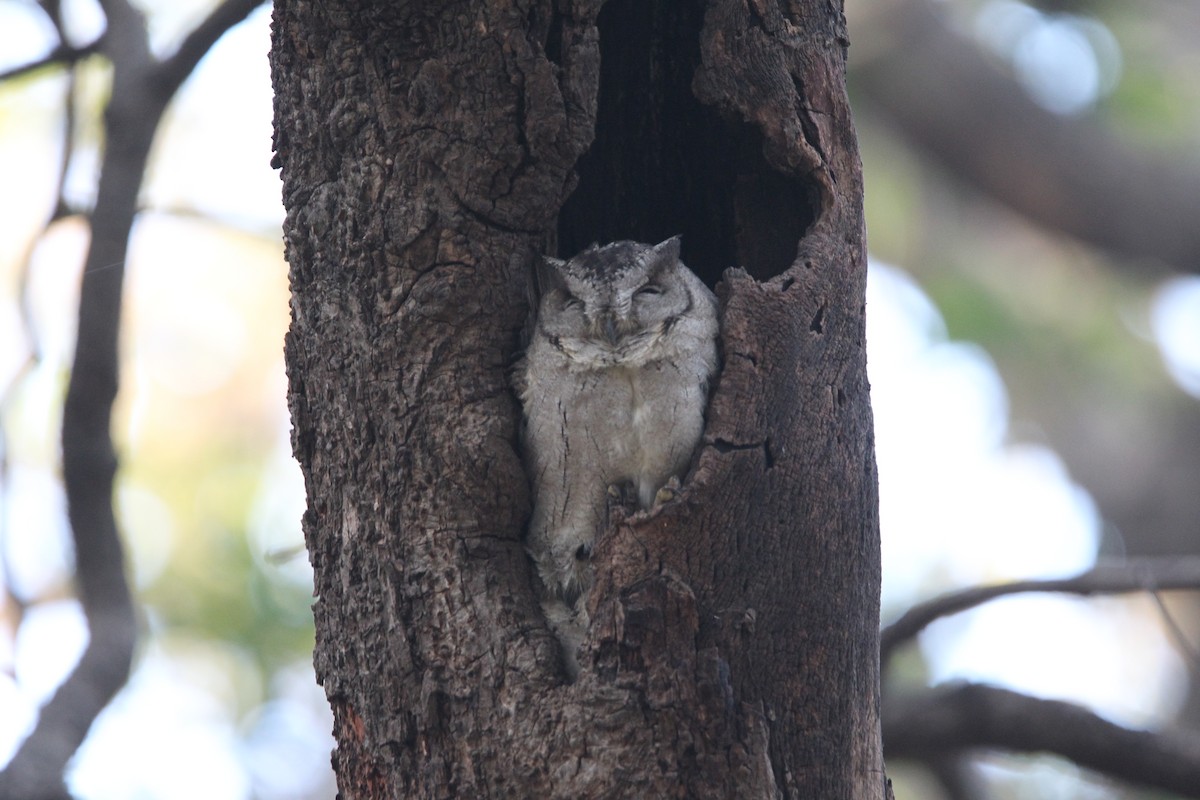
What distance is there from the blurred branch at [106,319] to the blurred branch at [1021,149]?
22.0 feet

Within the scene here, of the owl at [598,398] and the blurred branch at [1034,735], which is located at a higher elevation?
the owl at [598,398]

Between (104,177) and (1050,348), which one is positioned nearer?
(104,177)

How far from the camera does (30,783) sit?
3264 millimetres

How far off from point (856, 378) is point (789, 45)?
82cm

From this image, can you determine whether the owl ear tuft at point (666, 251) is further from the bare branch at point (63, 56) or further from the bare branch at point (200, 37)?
the bare branch at point (63, 56)

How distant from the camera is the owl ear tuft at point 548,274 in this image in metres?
3.12

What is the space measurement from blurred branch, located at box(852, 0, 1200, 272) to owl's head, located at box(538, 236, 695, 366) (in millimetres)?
5913

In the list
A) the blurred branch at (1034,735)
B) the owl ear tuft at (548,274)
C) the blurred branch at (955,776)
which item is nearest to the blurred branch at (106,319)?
the owl ear tuft at (548,274)

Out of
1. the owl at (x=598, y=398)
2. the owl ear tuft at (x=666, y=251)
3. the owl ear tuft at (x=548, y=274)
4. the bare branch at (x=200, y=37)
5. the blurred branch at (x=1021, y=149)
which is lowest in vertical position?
the owl at (x=598, y=398)

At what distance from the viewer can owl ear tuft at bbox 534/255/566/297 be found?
3.12 metres

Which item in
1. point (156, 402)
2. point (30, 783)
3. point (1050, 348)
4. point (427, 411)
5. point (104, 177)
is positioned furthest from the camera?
point (1050, 348)

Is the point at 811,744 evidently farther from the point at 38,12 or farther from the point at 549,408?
the point at 38,12

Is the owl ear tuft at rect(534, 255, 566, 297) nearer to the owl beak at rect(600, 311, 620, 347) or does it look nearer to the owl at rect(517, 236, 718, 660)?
the owl at rect(517, 236, 718, 660)

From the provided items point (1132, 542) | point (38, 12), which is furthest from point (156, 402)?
point (1132, 542)
